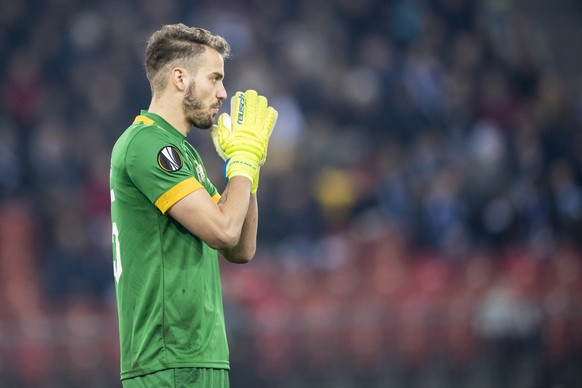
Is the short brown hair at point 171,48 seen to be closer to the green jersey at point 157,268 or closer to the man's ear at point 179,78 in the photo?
the man's ear at point 179,78

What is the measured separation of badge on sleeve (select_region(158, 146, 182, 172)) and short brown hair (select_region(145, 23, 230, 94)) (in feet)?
1.00

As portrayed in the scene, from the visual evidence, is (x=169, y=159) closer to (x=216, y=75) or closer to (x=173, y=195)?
(x=173, y=195)

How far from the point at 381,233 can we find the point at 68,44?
13.8 feet

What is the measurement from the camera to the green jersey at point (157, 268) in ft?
11.9

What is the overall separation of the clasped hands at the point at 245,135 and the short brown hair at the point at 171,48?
235mm

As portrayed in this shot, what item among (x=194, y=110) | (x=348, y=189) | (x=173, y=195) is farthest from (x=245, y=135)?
(x=348, y=189)

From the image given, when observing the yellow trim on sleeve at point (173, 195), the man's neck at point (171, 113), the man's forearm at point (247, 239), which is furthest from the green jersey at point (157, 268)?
the man's forearm at point (247, 239)

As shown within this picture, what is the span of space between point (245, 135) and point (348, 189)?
735cm

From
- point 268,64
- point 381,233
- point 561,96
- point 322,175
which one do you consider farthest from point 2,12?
point 561,96

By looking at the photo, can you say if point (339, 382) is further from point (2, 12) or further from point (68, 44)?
point (2, 12)

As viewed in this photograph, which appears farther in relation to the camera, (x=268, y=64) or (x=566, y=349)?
(x=268, y=64)

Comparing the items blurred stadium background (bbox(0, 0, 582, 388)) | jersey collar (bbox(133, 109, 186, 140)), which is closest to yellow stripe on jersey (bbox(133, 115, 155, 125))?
jersey collar (bbox(133, 109, 186, 140))

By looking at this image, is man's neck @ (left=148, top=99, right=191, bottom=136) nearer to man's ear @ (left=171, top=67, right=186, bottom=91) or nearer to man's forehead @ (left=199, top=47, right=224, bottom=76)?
man's ear @ (left=171, top=67, right=186, bottom=91)

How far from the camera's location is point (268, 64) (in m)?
12.0
